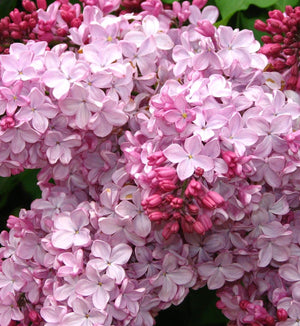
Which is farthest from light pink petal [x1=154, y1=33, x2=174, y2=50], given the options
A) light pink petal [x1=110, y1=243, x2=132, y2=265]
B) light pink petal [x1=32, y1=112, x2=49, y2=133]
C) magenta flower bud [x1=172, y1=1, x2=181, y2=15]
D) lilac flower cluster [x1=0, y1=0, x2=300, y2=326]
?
light pink petal [x1=110, y1=243, x2=132, y2=265]

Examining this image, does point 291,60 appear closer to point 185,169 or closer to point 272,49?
point 272,49

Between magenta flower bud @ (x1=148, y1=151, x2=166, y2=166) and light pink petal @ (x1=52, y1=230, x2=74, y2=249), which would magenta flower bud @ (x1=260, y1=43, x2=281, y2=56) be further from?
light pink petal @ (x1=52, y1=230, x2=74, y2=249)

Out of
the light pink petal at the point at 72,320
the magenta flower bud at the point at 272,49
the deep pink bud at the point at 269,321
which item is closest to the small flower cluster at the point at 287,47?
the magenta flower bud at the point at 272,49

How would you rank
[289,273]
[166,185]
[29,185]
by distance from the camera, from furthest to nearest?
[29,185], [289,273], [166,185]

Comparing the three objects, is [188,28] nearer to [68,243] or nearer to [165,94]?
[165,94]

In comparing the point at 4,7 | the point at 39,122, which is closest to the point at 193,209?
the point at 39,122

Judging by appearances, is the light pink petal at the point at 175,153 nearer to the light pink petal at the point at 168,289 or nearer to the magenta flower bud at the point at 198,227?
the magenta flower bud at the point at 198,227

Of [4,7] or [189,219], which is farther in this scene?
[4,7]
